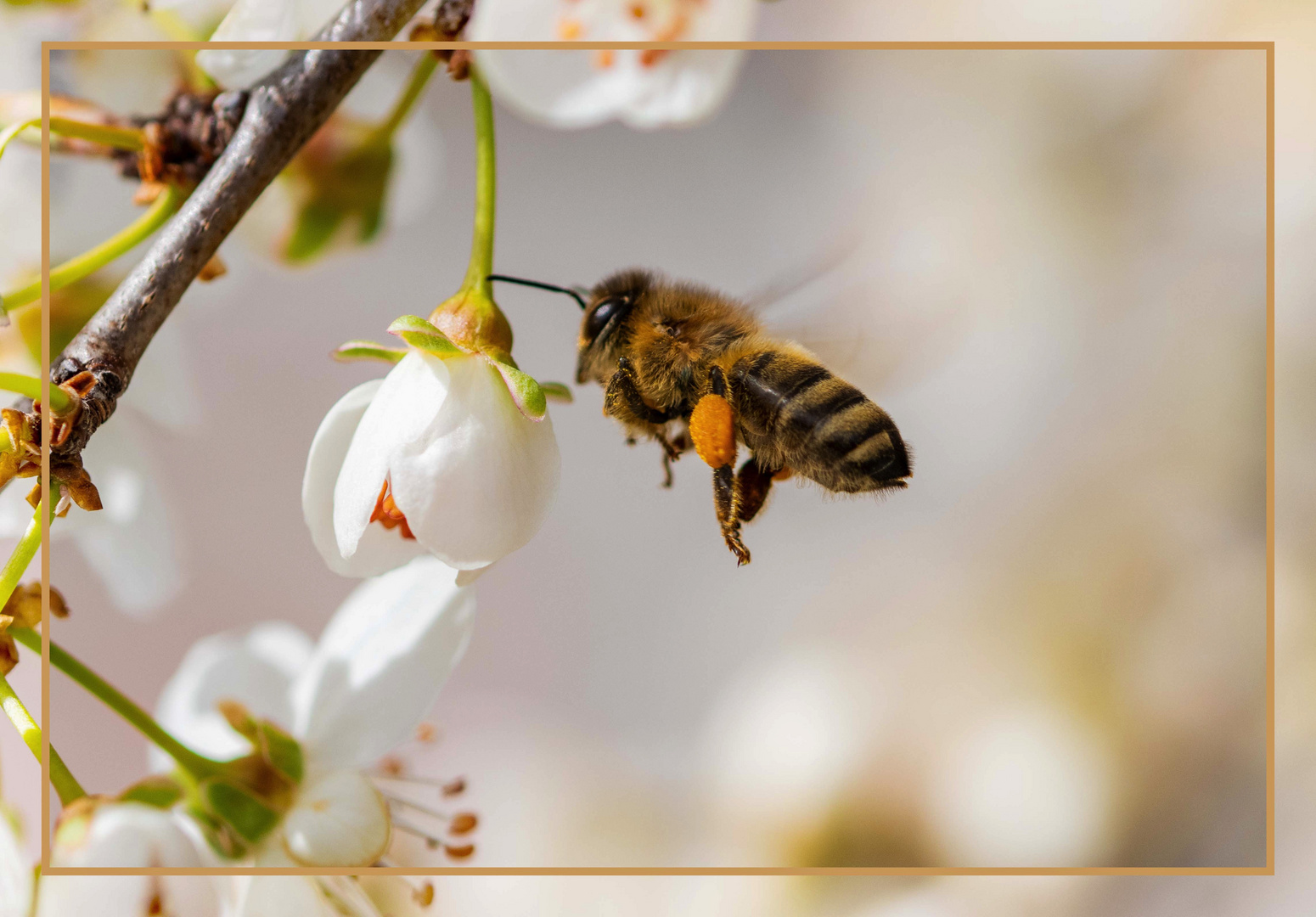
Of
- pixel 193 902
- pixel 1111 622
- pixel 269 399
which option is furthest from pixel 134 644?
pixel 1111 622

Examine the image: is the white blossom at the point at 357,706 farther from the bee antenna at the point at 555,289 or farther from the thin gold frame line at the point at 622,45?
the thin gold frame line at the point at 622,45

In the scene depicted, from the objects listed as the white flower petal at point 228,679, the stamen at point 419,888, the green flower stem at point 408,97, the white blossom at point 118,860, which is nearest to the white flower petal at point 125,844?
Answer: the white blossom at point 118,860

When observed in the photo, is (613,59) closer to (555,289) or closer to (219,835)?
(555,289)

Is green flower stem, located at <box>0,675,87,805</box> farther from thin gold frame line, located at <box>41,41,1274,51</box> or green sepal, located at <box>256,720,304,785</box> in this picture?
thin gold frame line, located at <box>41,41,1274,51</box>

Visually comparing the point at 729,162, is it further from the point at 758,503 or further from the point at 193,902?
the point at 193,902


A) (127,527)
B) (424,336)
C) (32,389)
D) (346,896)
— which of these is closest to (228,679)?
(127,527)

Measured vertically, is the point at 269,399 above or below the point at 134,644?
above

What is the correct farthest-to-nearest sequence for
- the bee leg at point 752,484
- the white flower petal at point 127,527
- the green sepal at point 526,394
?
the white flower petal at point 127,527, the bee leg at point 752,484, the green sepal at point 526,394

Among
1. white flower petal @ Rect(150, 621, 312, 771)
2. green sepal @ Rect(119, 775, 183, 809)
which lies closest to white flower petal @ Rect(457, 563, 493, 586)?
green sepal @ Rect(119, 775, 183, 809)
